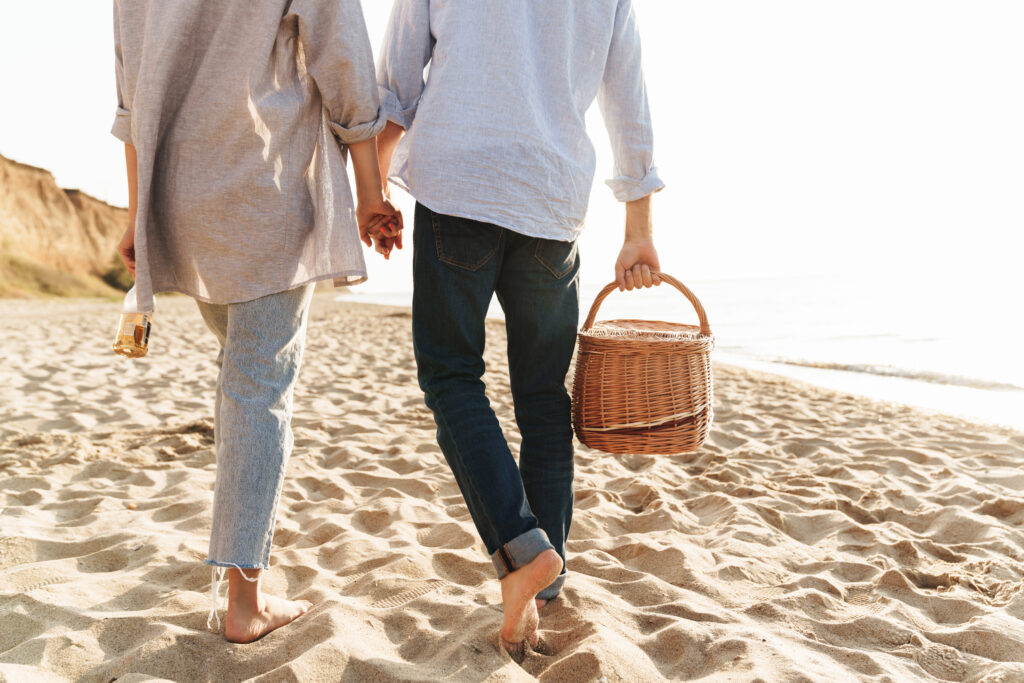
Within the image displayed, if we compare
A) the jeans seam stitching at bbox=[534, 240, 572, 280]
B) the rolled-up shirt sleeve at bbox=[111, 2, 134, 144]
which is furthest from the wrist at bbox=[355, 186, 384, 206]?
the rolled-up shirt sleeve at bbox=[111, 2, 134, 144]

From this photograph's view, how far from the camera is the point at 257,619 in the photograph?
1621 mm

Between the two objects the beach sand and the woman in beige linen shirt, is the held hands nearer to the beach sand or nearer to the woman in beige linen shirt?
the woman in beige linen shirt

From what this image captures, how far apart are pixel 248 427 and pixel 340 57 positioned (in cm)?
82

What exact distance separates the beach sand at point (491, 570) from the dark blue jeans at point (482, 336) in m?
0.33

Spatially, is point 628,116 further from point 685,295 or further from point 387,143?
point 387,143

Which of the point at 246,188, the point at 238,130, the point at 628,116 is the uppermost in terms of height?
the point at 628,116

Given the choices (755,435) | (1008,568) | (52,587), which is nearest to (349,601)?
(52,587)

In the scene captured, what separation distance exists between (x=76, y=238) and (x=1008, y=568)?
115 ft

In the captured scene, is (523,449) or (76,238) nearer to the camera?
(523,449)

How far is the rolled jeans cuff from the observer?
145 cm

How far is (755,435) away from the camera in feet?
13.1

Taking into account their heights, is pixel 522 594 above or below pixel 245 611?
above

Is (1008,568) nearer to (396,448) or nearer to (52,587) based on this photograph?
(396,448)

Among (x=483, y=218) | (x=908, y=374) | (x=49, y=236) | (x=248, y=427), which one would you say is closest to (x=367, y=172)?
(x=483, y=218)
